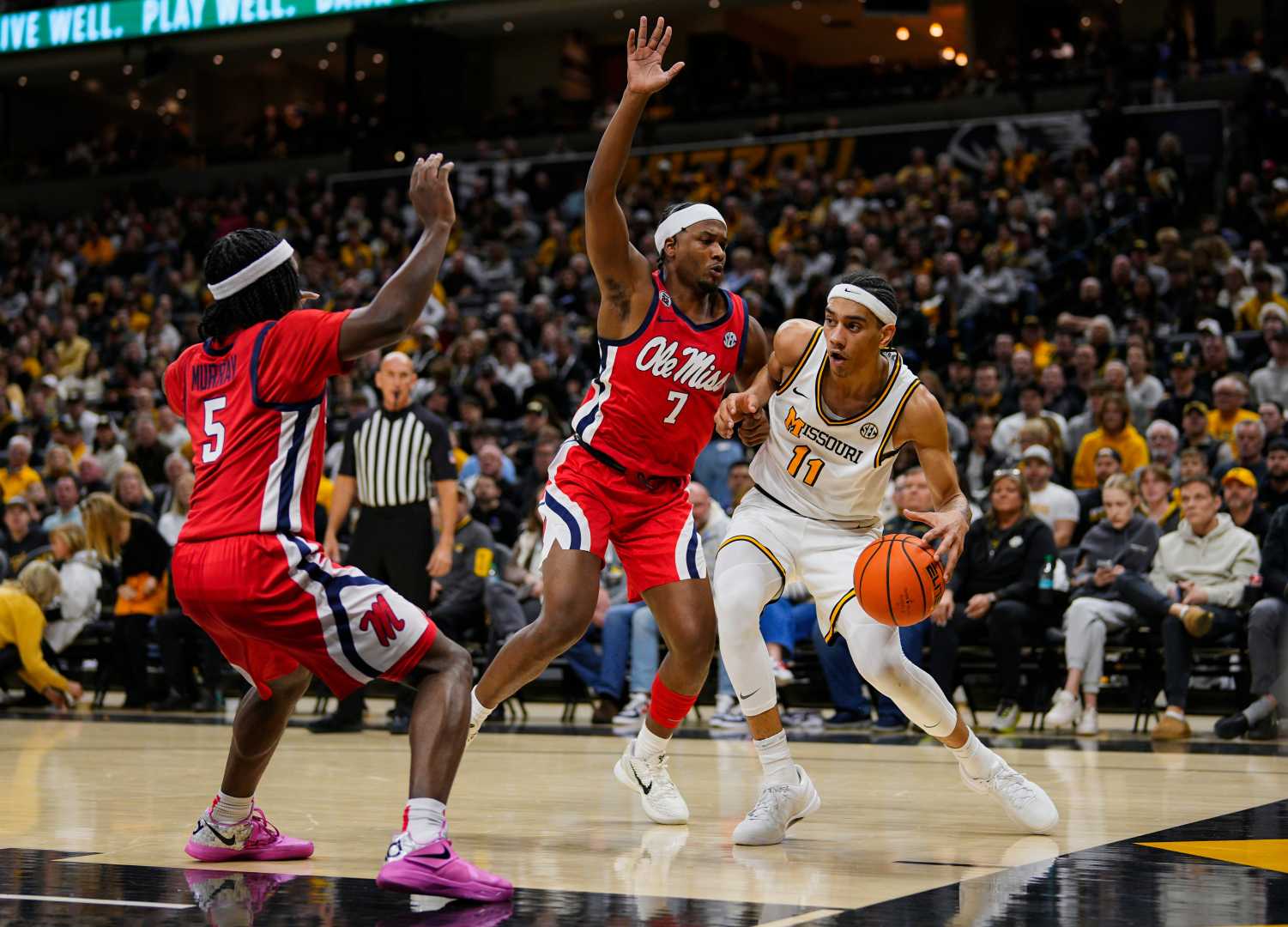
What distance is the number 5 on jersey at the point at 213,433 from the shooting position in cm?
402

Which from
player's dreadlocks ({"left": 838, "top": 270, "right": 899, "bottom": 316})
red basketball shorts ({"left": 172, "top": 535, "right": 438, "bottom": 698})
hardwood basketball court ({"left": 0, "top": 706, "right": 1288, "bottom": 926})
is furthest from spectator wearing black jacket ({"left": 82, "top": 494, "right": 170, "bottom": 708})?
red basketball shorts ({"left": 172, "top": 535, "right": 438, "bottom": 698})

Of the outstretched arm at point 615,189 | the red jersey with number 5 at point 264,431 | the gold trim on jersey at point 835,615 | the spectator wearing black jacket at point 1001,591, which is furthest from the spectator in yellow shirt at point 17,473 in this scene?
the red jersey with number 5 at point 264,431

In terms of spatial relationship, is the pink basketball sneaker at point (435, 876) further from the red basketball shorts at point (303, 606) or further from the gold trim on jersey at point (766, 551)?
the gold trim on jersey at point (766, 551)

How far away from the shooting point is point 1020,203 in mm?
15594

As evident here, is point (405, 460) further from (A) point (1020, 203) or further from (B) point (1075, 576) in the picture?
(A) point (1020, 203)

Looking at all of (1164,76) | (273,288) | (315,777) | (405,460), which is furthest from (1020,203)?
(273,288)

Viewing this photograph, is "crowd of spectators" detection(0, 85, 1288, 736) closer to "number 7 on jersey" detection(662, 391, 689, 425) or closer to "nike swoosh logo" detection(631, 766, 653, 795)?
"nike swoosh logo" detection(631, 766, 653, 795)

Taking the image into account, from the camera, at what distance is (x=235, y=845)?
4.39 metres

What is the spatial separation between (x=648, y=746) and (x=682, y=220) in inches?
69.1

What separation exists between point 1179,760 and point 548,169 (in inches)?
592

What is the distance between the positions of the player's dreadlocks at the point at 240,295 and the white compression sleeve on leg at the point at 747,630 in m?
1.65

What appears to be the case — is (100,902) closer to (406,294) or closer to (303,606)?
(303,606)

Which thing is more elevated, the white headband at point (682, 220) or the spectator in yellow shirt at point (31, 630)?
the white headband at point (682, 220)

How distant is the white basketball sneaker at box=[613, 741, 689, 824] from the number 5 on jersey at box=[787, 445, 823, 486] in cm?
103
